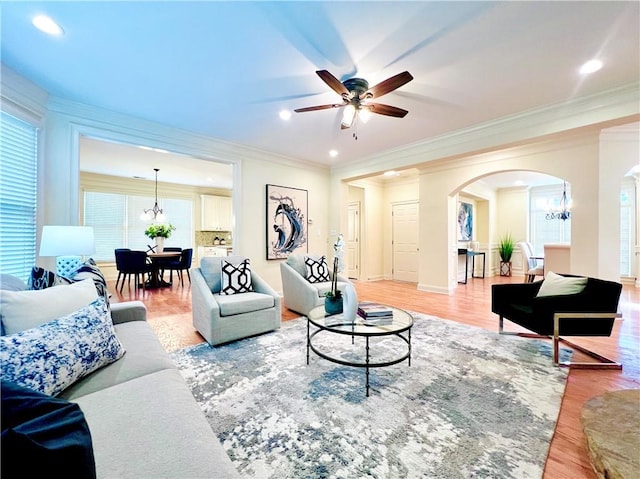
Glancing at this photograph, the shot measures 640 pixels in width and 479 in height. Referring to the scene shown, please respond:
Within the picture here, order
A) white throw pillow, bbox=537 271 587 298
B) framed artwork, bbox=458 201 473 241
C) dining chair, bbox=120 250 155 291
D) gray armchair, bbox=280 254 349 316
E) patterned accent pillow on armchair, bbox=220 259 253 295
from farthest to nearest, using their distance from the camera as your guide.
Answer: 1. framed artwork, bbox=458 201 473 241
2. dining chair, bbox=120 250 155 291
3. gray armchair, bbox=280 254 349 316
4. patterned accent pillow on armchair, bbox=220 259 253 295
5. white throw pillow, bbox=537 271 587 298

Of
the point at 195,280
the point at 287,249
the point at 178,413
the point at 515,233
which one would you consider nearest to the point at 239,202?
the point at 287,249

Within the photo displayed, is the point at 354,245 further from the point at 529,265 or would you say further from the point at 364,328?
the point at 364,328

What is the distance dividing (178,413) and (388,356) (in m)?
1.90

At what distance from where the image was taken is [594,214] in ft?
12.3

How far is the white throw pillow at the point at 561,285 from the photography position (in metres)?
2.53

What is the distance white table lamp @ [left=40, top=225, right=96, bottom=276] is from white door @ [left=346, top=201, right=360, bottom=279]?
539 centimetres

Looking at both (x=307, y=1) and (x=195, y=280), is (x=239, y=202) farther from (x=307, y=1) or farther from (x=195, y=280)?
(x=307, y=1)

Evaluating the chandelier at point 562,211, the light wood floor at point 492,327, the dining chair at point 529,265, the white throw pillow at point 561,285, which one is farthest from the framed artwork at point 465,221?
the white throw pillow at point 561,285

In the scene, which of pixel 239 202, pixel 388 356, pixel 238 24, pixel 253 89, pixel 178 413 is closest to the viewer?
pixel 178 413

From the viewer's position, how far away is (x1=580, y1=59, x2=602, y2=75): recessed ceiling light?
232 cm

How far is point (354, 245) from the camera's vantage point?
7.29 metres

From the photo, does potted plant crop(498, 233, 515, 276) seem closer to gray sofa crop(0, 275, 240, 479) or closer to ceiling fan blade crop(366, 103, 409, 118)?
ceiling fan blade crop(366, 103, 409, 118)

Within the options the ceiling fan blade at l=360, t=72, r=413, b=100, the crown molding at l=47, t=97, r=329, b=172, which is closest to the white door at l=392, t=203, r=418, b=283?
the crown molding at l=47, t=97, r=329, b=172

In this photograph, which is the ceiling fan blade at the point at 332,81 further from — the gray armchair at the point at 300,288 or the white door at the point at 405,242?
the white door at the point at 405,242
